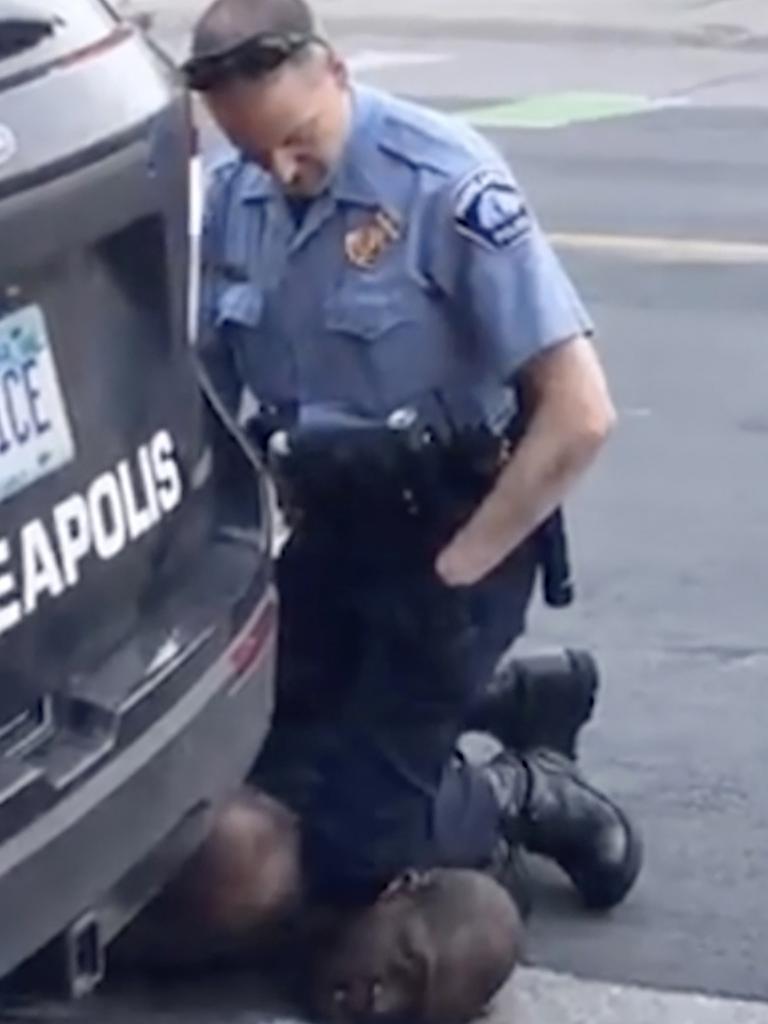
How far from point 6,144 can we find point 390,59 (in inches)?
648

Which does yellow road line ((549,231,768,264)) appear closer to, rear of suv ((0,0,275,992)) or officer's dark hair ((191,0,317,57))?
officer's dark hair ((191,0,317,57))

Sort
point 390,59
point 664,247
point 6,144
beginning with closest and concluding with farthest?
point 6,144 < point 664,247 < point 390,59

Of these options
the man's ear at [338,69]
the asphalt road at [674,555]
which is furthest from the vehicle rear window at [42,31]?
the asphalt road at [674,555]

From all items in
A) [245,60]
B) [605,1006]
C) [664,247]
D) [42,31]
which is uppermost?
[42,31]

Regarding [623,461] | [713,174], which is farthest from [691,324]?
[713,174]

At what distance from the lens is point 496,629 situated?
5.03m

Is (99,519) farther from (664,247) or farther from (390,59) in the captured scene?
(390,59)

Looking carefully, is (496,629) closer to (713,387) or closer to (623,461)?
(623,461)

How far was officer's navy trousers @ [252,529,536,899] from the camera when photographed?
195 inches

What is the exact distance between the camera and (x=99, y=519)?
401 cm

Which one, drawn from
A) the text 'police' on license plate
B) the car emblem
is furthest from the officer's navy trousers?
the car emblem

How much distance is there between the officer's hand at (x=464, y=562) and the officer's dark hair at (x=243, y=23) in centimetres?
72

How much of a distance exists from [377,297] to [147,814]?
1.02m

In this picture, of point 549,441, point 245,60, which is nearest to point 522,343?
point 549,441
